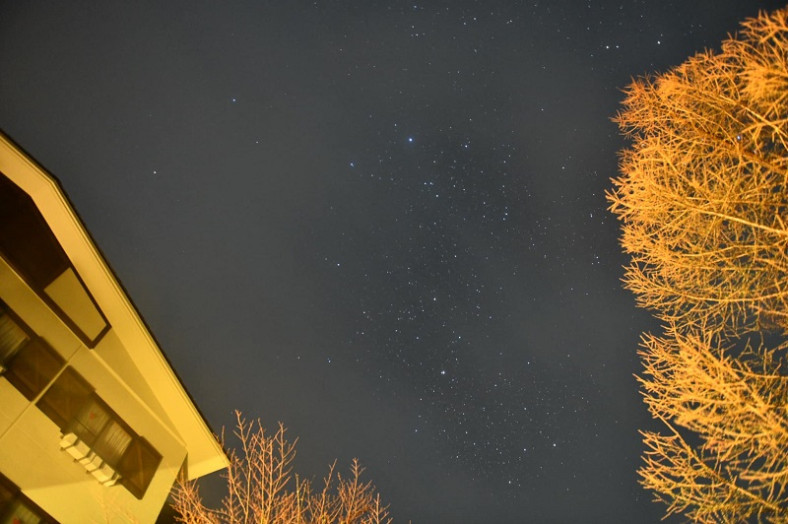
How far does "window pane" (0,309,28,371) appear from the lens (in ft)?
20.6

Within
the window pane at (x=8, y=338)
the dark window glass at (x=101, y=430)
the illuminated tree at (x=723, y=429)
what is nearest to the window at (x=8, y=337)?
the window pane at (x=8, y=338)

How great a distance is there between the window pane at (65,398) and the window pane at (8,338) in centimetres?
90

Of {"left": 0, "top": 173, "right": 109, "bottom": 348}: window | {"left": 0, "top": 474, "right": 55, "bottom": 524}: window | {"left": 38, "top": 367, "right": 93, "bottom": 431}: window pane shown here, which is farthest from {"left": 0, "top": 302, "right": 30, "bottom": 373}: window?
{"left": 0, "top": 474, "right": 55, "bottom": 524}: window

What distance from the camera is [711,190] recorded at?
4.80 meters

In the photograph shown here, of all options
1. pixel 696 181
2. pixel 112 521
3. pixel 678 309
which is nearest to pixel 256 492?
pixel 112 521

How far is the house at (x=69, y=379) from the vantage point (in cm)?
630

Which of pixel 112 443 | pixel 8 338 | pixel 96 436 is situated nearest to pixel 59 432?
pixel 96 436

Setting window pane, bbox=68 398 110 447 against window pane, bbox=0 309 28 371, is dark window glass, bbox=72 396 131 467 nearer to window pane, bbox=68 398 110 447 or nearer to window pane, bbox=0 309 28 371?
window pane, bbox=68 398 110 447

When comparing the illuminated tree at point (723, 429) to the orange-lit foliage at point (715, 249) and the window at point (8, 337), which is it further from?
the window at point (8, 337)

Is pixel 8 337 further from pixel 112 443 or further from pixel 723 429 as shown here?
pixel 723 429

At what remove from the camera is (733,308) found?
4789mm

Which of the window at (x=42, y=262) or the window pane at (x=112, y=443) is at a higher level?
the window at (x=42, y=262)

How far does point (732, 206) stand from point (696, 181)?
1.59ft

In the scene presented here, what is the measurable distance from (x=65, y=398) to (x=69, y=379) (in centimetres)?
35
